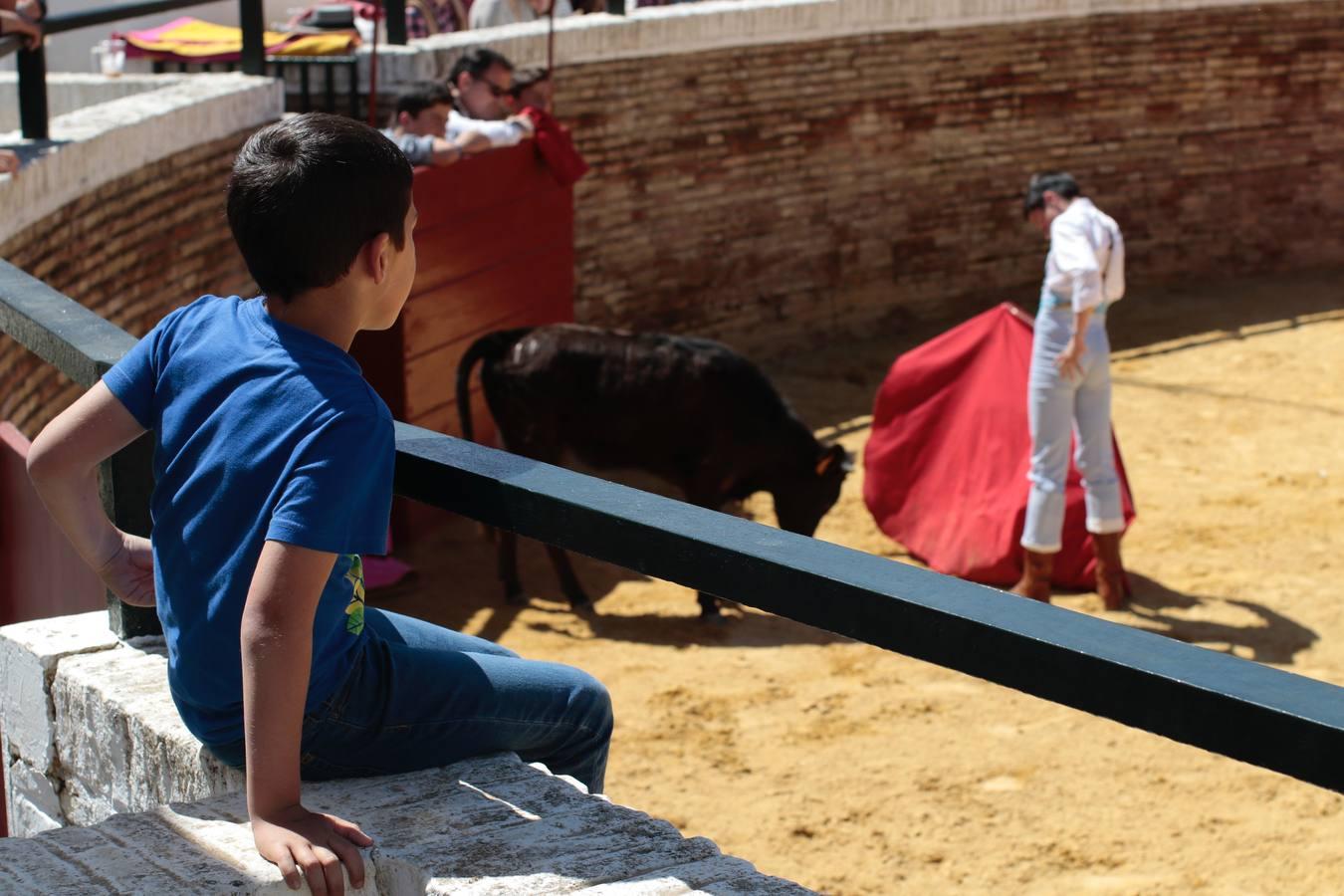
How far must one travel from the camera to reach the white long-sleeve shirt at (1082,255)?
6.35m

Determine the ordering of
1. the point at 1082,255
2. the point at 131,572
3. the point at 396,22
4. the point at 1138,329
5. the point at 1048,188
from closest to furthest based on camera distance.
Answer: the point at 131,572, the point at 1082,255, the point at 1048,188, the point at 396,22, the point at 1138,329

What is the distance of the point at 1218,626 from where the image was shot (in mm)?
6746

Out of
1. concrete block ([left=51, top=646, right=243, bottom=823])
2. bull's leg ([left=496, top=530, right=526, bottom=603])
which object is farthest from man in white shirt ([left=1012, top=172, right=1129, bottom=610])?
concrete block ([left=51, top=646, right=243, bottom=823])

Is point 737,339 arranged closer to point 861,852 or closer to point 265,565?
point 861,852

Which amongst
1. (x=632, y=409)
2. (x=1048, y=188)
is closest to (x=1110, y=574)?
(x=1048, y=188)

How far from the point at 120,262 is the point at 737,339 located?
519cm

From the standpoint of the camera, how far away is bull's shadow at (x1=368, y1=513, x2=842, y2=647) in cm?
684

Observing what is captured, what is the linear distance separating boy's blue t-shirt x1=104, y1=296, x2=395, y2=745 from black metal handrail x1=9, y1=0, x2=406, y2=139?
4448mm

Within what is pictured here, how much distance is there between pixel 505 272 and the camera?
344 inches

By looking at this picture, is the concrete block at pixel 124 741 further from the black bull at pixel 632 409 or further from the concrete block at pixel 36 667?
the black bull at pixel 632 409

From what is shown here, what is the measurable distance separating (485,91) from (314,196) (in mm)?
7023

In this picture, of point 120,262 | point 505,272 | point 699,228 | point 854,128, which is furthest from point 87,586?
point 854,128

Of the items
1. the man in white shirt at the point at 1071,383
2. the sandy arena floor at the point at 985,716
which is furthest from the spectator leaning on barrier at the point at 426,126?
the man in white shirt at the point at 1071,383

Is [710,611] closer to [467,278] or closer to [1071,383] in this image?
[1071,383]
